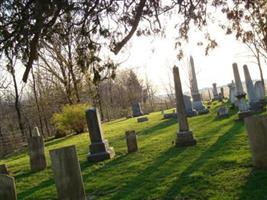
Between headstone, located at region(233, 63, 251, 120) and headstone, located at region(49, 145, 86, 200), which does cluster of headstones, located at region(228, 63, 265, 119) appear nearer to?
headstone, located at region(233, 63, 251, 120)

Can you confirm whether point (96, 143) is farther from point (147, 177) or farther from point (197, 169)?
point (197, 169)

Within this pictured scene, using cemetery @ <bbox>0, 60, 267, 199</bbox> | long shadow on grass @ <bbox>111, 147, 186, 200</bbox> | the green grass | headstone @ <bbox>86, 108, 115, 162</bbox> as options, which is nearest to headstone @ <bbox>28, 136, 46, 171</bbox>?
cemetery @ <bbox>0, 60, 267, 199</bbox>

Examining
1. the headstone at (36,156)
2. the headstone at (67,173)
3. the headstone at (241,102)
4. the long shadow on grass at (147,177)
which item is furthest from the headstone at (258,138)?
the headstone at (241,102)

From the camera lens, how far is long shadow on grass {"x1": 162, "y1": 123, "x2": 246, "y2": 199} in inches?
336

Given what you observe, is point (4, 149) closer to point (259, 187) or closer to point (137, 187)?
point (137, 187)

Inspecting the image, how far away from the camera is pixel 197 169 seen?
10289 mm

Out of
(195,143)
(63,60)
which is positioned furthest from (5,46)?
(63,60)

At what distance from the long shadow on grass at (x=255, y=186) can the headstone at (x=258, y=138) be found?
10.0 inches

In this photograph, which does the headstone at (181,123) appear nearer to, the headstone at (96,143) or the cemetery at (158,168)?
the cemetery at (158,168)

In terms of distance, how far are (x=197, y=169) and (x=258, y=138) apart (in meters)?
1.65

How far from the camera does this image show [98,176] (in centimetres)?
1187

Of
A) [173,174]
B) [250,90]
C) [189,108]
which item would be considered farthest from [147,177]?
[189,108]

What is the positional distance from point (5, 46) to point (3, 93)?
36251 millimetres

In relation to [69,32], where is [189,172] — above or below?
below
